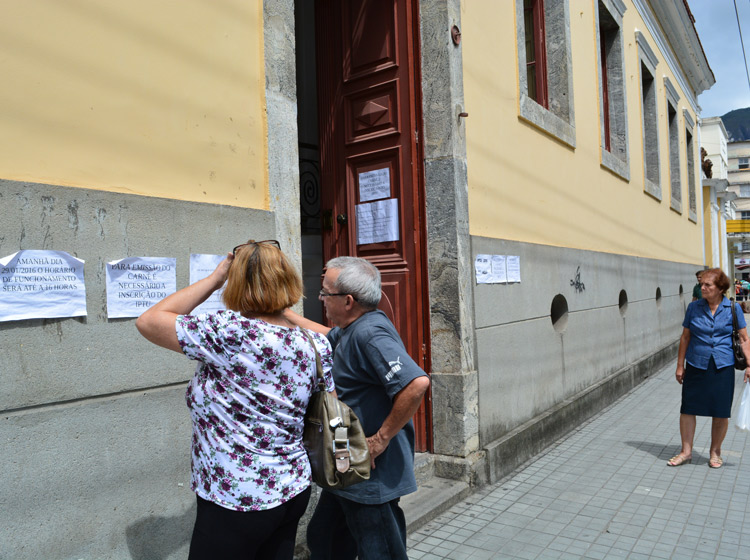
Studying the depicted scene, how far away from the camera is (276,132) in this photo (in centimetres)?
353

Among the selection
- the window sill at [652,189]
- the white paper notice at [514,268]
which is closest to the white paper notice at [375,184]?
the white paper notice at [514,268]

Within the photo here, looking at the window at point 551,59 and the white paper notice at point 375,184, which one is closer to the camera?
the white paper notice at point 375,184

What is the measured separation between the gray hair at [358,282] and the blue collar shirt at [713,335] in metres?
3.90

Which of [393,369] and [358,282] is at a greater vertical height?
[358,282]

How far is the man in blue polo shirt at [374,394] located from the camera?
7.74ft

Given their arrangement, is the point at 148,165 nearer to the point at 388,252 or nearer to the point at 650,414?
the point at 388,252

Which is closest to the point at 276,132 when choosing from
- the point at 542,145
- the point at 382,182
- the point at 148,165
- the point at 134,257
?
the point at 148,165

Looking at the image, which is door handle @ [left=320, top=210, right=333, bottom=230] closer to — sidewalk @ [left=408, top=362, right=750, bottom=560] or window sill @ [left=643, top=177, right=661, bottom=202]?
sidewalk @ [left=408, top=362, right=750, bottom=560]

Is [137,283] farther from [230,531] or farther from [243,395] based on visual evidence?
[230,531]

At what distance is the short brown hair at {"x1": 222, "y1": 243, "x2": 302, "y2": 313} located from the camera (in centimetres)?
195

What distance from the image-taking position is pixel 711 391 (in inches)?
203

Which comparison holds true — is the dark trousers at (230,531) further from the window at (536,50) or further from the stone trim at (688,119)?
the stone trim at (688,119)

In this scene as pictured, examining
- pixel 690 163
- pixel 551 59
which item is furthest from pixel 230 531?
pixel 690 163

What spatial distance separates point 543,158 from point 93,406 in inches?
212
